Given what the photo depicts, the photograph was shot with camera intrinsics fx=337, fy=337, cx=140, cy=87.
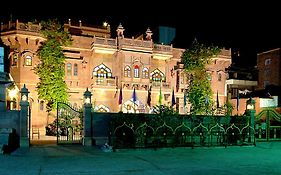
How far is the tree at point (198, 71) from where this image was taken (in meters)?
36.5

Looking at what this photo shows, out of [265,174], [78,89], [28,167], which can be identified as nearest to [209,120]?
[265,174]

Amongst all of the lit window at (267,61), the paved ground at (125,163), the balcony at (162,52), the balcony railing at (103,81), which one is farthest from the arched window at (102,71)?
the lit window at (267,61)

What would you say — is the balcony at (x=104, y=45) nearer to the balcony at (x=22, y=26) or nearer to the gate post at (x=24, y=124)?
the balcony at (x=22, y=26)

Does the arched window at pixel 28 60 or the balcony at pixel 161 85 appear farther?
the balcony at pixel 161 85

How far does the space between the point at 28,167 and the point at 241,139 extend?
39.4 ft

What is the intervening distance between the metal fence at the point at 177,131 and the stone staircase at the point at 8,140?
14.7 ft

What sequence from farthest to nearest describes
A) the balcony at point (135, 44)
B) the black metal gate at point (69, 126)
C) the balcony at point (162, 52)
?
the balcony at point (162, 52), the balcony at point (135, 44), the black metal gate at point (69, 126)

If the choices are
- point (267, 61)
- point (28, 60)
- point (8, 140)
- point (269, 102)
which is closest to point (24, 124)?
point (8, 140)

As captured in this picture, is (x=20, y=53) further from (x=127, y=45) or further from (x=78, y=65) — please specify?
(x=127, y=45)

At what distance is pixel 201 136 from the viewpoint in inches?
685

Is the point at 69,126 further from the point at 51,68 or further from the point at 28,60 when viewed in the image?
the point at 28,60

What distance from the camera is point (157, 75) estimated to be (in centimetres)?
3828

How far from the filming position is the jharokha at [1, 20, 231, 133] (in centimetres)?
3222

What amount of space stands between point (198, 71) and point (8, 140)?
25872 mm
